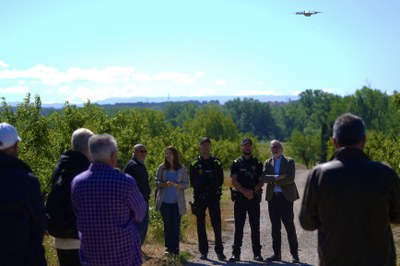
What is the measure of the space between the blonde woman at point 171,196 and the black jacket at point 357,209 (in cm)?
585

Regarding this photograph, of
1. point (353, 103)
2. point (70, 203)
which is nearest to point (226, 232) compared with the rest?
point (70, 203)

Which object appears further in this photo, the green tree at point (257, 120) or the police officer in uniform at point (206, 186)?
the green tree at point (257, 120)

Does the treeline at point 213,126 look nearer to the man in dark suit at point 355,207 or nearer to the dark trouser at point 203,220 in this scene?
the man in dark suit at point 355,207

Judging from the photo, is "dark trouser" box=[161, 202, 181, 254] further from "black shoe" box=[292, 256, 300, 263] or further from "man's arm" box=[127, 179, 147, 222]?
"man's arm" box=[127, 179, 147, 222]

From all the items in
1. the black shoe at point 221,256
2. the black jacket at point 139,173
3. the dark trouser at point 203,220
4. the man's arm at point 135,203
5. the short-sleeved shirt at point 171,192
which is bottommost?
the black shoe at point 221,256

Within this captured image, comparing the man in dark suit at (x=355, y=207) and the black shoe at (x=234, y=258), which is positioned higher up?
the man in dark suit at (x=355, y=207)

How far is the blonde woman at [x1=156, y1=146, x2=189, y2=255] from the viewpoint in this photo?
967cm

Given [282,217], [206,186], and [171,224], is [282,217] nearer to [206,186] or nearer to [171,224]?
[206,186]

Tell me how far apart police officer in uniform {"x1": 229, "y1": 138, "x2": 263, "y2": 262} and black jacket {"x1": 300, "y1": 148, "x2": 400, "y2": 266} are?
221 inches

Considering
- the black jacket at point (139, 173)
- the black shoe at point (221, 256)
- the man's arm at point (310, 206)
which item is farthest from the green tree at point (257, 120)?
the man's arm at point (310, 206)

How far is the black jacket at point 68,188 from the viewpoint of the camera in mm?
5094

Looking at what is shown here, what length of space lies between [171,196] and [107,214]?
5.28 meters

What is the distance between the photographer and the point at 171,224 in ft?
31.9

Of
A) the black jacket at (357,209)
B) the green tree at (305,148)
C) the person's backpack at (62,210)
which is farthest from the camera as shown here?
the green tree at (305,148)
